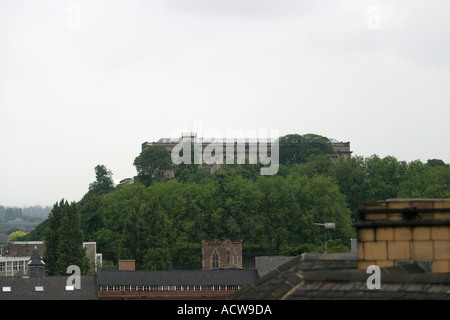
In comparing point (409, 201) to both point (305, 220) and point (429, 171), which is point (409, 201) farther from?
point (429, 171)

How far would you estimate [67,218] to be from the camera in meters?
132

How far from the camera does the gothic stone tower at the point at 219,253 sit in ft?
471

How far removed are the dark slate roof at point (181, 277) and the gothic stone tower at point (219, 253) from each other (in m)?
33.8

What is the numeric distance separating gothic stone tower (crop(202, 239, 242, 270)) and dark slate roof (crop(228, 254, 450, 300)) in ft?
408

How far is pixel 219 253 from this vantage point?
144750mm

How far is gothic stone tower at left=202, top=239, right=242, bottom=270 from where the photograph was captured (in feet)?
471

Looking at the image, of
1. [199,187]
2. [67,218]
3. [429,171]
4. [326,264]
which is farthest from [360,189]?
[326,264]

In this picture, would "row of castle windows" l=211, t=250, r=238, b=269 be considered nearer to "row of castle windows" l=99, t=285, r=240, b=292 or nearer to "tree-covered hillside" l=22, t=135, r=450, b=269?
"tree-covered hillside" l=22, t=135, r=450, b=269

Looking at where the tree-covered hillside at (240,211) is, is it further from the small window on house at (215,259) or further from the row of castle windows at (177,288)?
the row of castle windows at (177,288)

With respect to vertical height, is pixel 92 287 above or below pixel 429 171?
below

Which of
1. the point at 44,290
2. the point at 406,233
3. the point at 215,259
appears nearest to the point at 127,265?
the point at 215,259

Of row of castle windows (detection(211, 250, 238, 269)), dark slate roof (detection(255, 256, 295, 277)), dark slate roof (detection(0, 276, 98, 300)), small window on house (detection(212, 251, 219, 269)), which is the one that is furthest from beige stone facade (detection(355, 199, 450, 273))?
small window on house (detection(212, 251, 219, 269))

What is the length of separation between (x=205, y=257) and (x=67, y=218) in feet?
64.3
